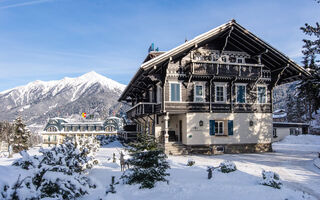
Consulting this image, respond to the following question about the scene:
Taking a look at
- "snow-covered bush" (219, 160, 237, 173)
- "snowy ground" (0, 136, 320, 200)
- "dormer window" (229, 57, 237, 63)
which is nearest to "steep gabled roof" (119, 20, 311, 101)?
"dormer window" (229, 57, 237, 63)

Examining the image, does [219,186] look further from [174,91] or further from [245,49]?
[245,49]

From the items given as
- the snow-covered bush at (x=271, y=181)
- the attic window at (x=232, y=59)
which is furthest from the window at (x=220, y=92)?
the snow-covered bush at (x=271, y=181)

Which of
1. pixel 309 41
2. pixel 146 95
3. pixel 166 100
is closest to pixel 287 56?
pixel 309 41

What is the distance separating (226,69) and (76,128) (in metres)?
47.5

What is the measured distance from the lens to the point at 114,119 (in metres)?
59.8

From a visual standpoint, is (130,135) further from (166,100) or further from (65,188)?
(65,188)

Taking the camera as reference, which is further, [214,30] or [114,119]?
[114,119]

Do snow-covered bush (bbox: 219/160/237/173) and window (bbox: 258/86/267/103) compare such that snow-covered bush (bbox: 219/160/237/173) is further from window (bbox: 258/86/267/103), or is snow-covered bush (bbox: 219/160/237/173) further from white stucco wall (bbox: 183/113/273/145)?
window (bbox: 258/86/267/103)

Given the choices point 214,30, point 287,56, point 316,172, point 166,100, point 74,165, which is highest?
point 214,30

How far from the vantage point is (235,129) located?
72.7ft

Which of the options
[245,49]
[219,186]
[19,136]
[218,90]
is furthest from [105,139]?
[219,186]

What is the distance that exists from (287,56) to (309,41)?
13.0ft

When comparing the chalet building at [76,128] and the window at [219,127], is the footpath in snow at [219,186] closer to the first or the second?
the window at [219,127]

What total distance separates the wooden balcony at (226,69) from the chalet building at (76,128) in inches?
1649
